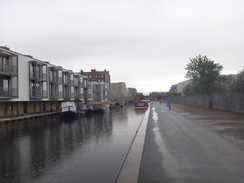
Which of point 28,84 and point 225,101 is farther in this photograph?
point 28,84

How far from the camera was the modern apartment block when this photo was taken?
26031 mm

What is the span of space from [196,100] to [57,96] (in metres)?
27.1

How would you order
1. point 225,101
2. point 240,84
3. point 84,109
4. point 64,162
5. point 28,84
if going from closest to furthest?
point 64,162, point 240,84, point 225,101, point 28,84, point 84,109

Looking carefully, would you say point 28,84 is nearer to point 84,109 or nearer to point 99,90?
point 84,109

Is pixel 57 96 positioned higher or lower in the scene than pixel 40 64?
lower

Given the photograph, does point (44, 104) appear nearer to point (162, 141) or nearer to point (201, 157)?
point (162, 141)

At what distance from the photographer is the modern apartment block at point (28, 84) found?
85.4 ft

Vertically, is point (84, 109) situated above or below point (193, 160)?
above

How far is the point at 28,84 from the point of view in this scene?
3048 centimetres

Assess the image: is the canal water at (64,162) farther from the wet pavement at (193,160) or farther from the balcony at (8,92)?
the balcony at (8,92)

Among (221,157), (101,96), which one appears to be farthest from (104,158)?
(101,96)

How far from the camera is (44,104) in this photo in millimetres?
38062

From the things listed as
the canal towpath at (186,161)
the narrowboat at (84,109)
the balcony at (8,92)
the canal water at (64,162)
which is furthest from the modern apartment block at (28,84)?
the canal towpath at (186,161)

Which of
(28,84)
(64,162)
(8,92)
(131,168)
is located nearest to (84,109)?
(28,84)
